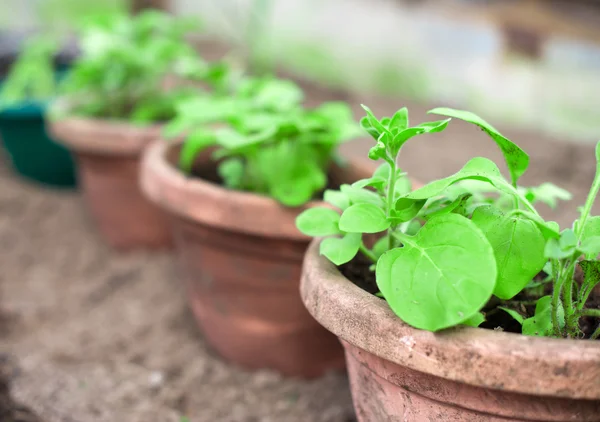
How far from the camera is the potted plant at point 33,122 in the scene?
2.99m

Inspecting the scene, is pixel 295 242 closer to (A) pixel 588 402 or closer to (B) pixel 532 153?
(A) pixel 588 402

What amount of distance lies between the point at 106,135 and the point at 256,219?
1.03m

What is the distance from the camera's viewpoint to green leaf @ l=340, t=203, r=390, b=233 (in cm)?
100

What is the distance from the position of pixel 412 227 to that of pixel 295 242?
0.45 meters

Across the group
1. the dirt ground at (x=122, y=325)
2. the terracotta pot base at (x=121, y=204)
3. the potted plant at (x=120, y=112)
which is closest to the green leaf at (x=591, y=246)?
the dirt ground at (x=122, y=325)

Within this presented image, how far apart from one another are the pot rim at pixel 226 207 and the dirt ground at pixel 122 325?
460 millimetres

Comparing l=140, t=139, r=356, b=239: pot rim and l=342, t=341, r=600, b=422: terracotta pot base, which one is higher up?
l=342, t=341, r=600, b=422: terracotta pot base

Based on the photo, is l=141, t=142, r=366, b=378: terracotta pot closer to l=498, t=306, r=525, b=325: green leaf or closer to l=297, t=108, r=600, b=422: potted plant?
l=297, t=108, r=600, b=422: potted plant

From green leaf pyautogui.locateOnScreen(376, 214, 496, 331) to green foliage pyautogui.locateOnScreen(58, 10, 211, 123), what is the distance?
4.91ft

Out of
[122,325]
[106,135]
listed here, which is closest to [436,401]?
[122,325]

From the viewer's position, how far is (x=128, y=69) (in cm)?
242

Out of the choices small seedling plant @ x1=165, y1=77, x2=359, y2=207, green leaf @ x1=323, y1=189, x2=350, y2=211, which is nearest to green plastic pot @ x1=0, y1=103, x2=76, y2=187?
small seedling plant @ x1=165, y1=77, x2=359, y2=207

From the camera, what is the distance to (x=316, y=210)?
1.15m

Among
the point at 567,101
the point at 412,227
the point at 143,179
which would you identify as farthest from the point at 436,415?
the point at 567,101
